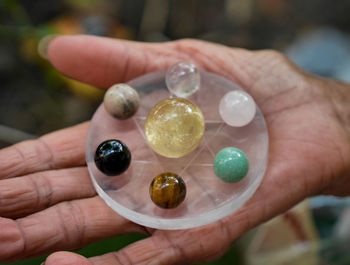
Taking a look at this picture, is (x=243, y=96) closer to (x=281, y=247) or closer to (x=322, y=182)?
(x=322, y=182)

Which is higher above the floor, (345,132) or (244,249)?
(345,132)

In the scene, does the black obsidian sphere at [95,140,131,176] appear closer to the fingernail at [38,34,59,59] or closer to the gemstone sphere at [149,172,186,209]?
the gemstone sphere at [149,172,186,209]

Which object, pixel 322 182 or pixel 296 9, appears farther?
pixel 296 9

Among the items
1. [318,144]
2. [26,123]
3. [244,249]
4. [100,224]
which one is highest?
[318,144]

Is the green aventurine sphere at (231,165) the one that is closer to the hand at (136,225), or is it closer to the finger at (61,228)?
the hand at (136,225)

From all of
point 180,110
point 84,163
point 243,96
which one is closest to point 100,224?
point 84,163

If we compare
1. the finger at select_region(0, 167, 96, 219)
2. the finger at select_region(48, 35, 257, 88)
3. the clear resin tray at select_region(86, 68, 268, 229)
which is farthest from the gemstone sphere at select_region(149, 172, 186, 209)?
the finger at select_region(48, 35, 257, 88)

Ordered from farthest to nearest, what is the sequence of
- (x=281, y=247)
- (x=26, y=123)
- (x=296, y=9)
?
(x=296, y=9) → (x=26, y=123) → (x=281, y=247)
